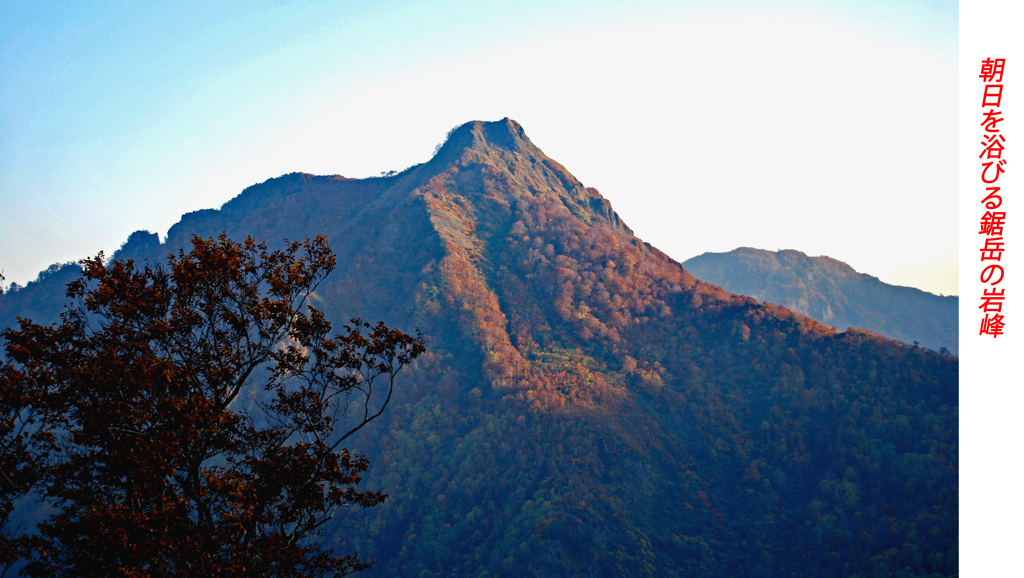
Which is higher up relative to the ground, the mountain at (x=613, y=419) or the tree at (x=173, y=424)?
the mountain at (x=613, y=419)

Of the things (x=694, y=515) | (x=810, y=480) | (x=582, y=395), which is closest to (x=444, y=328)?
(x=582, y=395)

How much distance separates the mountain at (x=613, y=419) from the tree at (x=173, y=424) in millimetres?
65060

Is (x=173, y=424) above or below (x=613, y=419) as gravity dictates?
below

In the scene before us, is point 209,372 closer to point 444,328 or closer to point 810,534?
Answer: point 810,534

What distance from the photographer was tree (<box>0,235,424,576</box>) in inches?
434

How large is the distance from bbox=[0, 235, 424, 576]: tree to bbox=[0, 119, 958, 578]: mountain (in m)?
65.1

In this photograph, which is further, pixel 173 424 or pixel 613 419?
pixel 613 419

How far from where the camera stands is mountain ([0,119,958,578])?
73000 mm

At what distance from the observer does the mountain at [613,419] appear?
73.0 meters

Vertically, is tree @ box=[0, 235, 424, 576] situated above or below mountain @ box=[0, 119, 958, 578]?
below

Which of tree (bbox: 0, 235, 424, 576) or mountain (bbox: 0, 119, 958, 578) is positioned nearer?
tree (bbox: 0, 235, 424, 576)

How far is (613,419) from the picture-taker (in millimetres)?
94062

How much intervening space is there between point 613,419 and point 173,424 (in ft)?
289

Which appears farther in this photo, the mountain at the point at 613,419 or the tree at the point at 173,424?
the mountain at the point at 613,419
